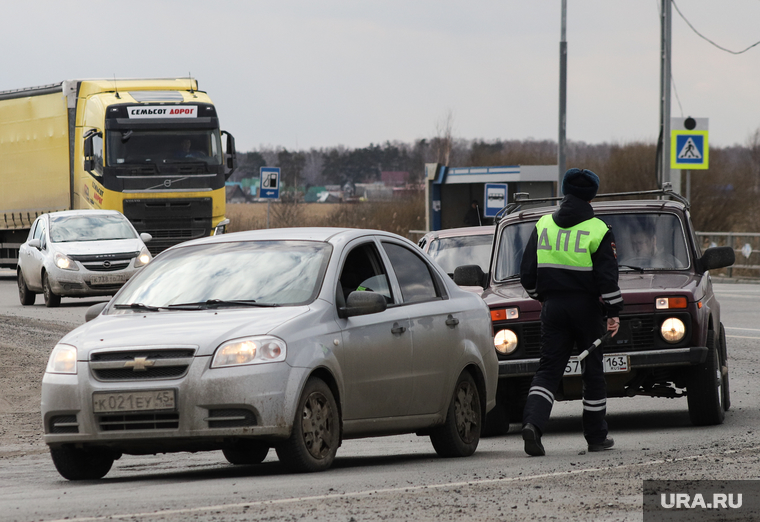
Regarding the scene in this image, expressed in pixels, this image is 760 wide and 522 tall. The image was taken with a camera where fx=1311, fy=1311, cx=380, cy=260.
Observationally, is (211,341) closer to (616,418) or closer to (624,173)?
(616,418)

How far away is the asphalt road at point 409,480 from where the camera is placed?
19.7 ft

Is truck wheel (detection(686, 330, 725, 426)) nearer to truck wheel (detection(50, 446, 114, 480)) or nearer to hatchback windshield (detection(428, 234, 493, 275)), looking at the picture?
truck wheel (detection(50, 446, 114, 480))

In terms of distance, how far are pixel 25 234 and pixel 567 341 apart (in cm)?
2838

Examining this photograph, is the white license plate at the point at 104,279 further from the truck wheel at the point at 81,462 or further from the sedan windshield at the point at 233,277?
the truck wheel at the point at 81,462

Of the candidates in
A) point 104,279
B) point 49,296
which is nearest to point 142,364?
point 104,279

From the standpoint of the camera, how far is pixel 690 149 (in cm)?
3256

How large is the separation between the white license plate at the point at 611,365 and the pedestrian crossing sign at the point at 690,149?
23519mm

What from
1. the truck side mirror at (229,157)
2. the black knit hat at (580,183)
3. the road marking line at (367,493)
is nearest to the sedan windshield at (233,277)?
the road marking line at (367,493)

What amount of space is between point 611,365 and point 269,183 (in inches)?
1033

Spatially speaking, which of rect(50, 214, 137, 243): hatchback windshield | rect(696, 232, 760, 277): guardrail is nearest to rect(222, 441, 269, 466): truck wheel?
rect(50, 214, 137, 243): hatchback windshield

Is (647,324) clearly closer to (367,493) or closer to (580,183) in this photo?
(580,183)

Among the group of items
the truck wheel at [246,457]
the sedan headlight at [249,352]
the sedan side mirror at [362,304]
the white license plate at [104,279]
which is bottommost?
the white license plate at [104,279]

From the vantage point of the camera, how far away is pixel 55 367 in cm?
731

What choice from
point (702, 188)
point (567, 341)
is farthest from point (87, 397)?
point (702, 188)
